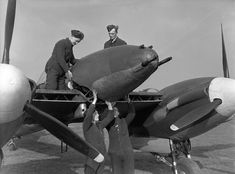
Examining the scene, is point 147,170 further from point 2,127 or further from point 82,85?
point 2,127

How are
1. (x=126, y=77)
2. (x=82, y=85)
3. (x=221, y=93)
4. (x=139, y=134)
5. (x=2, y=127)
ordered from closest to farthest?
(x=2, y=127), (x=126, y=77), (x=82, y=85), (x=221, y=93), (x=139, y=134)

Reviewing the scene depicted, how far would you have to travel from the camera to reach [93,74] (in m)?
7.45

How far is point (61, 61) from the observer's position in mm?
7867

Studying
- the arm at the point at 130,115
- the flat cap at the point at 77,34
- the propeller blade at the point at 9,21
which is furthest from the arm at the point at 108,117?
the propeller blade at the point at 9,21

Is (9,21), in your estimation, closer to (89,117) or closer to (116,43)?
(116,43)

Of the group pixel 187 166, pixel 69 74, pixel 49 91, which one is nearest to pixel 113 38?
pixel 69 74

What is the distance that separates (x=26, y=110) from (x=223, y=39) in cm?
714

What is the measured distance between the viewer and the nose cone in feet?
17.6

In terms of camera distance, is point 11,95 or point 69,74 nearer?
point 11,95

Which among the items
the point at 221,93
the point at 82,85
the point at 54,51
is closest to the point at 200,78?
the point at 221,93

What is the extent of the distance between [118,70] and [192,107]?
2752mm

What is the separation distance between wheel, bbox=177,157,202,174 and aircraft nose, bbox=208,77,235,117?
1654mm

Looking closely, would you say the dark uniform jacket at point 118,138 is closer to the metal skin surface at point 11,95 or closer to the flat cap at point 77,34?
the flat cap at point 77,34

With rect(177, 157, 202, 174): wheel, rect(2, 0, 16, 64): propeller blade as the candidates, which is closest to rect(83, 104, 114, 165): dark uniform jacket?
rect(2, 0, 16, 64): propeller blade
